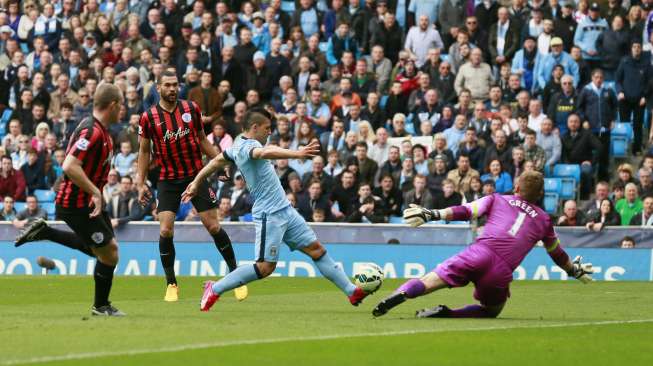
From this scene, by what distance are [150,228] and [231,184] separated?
9.23 ft

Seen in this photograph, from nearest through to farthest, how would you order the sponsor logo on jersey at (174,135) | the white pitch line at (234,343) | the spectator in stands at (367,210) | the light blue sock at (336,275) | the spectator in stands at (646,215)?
the white pitch line at (234,343), the light blue sock at (336,275), the sponsor logo on jersey at (174,135), the spectator in stands at (646,215), the spectator in stands at (367,210)

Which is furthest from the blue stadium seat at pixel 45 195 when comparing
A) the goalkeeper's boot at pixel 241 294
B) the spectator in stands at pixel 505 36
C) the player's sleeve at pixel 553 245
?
the player's sleeve at pixel 553 245

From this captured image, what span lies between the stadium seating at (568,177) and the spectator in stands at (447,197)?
2.21 metres

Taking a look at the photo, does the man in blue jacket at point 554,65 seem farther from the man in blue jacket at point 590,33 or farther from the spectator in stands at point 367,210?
the spectator in stands at point 367,210

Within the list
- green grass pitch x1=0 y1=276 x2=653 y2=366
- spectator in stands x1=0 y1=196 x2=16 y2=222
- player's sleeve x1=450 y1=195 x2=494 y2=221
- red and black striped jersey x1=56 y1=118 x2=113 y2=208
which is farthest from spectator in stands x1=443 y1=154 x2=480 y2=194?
red and black striped jersey x1=56 y1=118 x2=113 y2=208

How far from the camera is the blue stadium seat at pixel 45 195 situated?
84.9ft

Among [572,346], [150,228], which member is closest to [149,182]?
[150,228]

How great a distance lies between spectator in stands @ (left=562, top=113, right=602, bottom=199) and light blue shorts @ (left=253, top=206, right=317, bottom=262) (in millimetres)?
11995

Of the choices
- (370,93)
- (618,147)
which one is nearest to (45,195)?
(370,93)

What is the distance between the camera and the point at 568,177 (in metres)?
24.0

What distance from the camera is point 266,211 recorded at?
1268 centimetres

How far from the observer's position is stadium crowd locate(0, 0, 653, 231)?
930 inches

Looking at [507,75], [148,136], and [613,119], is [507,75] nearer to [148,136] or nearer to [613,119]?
[613,119]

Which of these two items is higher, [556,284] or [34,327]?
[34,327]
